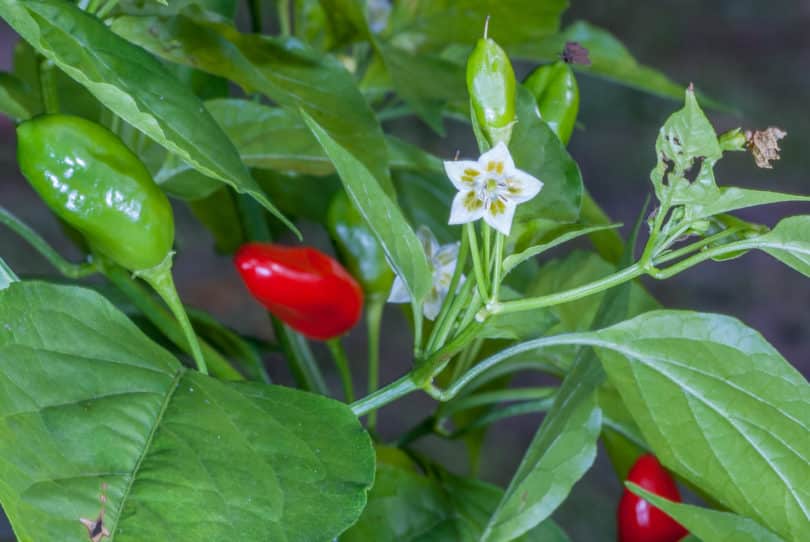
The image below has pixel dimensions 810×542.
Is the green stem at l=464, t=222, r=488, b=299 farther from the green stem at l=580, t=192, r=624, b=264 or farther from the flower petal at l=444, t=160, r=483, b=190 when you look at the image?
the green stem at l=580, t=192, r=624, b=264

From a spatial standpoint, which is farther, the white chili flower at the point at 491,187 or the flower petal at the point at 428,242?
the flower petal at the point at 428,242

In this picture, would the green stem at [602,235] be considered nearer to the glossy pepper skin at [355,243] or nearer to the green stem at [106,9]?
the glossy pepper skin at [355,243]

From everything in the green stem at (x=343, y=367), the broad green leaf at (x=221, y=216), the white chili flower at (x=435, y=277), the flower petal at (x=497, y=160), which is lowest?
the green stem at (x=343, y=367)

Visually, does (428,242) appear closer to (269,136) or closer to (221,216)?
(269,136)

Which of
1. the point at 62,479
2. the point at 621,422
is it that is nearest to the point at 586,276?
the point at 621,422

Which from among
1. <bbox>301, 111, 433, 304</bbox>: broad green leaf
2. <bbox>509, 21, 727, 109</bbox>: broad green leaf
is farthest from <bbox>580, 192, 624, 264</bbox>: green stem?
<bbox>301, 111, 433, 304</bbox>: broad green leaf

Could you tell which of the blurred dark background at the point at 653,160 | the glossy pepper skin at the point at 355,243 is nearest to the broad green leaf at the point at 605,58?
the glossy pepper skin at the point at 355,243

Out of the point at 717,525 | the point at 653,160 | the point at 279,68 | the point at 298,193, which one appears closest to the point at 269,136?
the point at 279,68

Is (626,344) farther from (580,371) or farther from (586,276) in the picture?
(586,276)
